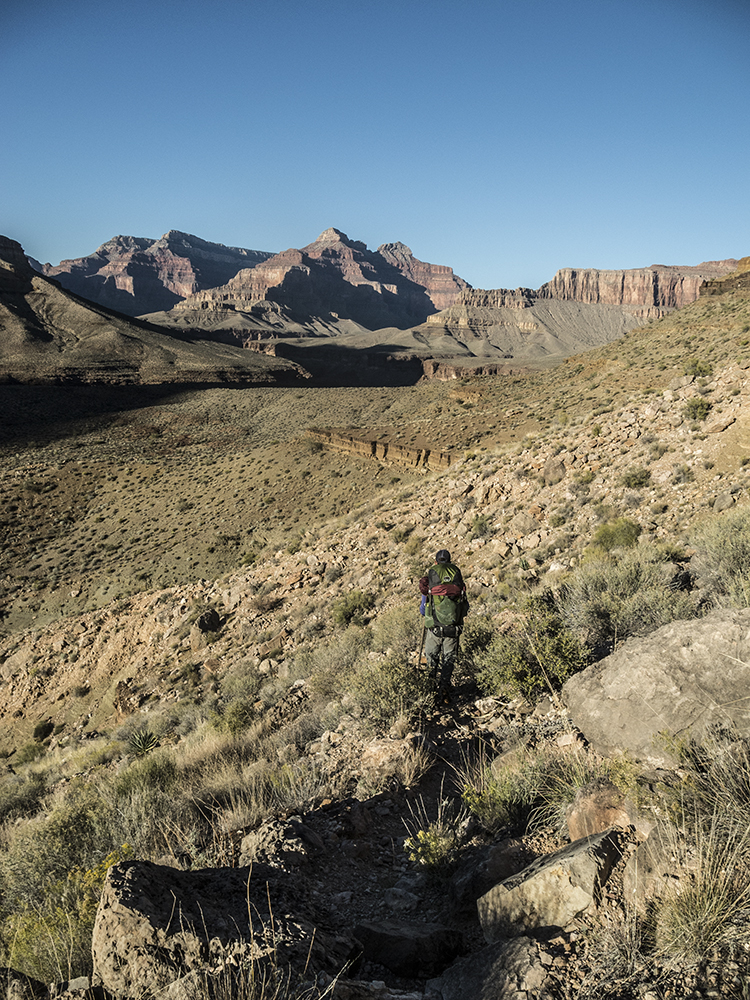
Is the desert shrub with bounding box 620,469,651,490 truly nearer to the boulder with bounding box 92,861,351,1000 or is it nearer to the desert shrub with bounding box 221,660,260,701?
the desert shrub with bounding box 221,660,260,701

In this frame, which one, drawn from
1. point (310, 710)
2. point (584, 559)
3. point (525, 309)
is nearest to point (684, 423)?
point (584, 559)

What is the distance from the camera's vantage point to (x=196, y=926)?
88.1 inches

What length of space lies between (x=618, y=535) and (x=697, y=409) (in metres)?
4.91

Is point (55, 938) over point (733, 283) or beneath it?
beneath

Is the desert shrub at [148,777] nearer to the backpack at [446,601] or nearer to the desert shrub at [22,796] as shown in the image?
the desert shrub at [22,796]

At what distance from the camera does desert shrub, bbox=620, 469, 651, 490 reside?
1047 cm

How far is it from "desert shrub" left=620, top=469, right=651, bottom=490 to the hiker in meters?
5.98

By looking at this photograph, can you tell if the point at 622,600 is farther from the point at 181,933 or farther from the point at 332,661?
the point at 181,933

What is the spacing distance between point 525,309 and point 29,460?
A: 176 m

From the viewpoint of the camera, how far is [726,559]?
232 inches

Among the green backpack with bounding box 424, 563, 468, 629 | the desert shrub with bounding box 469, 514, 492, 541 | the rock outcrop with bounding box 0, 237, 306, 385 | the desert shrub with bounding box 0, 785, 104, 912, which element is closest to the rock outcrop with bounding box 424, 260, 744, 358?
the rock outcrop with bounding box 0, 237, 306, 385

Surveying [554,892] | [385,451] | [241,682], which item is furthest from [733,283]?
[554,892]

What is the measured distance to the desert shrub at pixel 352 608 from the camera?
10609 mm

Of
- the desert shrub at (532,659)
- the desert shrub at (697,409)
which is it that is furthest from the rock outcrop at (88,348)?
the desert shrub at (532,659)
